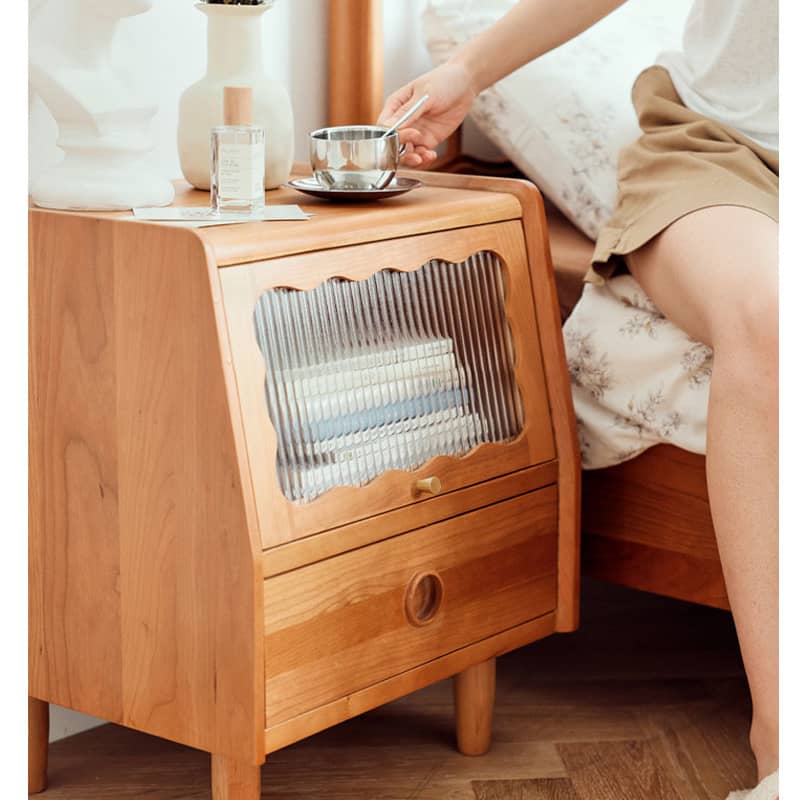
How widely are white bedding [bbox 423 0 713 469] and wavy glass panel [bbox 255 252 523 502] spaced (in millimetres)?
157

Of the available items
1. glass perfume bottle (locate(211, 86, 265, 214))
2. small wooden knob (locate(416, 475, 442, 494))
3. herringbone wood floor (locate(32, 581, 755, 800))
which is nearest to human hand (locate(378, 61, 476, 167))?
glass perfume bottle (locate(211, 86, 265, 214))

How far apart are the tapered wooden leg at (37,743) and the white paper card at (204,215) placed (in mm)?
533

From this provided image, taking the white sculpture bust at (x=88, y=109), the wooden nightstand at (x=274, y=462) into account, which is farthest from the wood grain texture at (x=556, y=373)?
the white sculpture bust at (x=88, y=109)

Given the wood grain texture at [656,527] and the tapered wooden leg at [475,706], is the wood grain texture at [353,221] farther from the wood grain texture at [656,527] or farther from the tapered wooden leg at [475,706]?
the tapered wooden leg at [475,706]

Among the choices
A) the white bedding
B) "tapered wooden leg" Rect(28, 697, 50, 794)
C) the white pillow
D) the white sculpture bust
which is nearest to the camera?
the white sculpture bust

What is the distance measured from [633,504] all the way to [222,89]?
0.68m

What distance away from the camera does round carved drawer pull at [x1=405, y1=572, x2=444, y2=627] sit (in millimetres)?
1347

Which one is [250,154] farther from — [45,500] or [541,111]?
[541,111]

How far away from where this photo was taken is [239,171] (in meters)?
1.27

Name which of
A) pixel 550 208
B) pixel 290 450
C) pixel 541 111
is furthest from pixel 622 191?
pixel 290 450

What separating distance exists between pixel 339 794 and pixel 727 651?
704mm

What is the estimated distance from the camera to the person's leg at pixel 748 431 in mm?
1316

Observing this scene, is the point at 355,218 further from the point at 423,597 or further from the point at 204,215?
the point at 423,597

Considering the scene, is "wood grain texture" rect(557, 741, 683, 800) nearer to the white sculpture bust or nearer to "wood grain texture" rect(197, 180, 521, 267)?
"wood grain texture" rect(197, 180, 521, 267)
